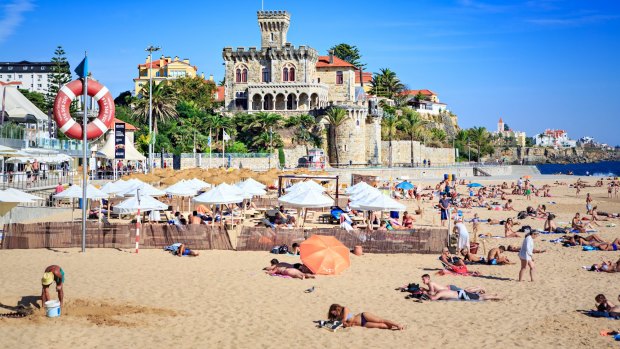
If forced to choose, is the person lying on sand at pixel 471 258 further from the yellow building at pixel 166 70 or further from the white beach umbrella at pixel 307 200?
the yellow building at pixel 166 70

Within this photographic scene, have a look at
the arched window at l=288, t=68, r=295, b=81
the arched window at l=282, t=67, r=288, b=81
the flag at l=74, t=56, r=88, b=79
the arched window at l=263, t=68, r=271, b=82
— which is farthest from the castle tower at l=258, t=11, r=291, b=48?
the flag at l=74, t=56, r=88, b=79

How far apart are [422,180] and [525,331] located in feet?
160

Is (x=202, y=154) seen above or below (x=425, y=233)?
above

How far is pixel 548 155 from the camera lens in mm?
153875

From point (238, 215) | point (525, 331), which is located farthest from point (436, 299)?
point (238, 215)

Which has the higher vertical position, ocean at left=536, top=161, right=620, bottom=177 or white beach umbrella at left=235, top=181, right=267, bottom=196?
ocean at left=536, top=161, right=620, bottom=177

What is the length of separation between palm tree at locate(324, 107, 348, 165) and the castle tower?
964 cm

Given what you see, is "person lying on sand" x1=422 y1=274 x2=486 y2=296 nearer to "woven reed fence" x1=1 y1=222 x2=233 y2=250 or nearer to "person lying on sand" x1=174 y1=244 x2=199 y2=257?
"person lying on sand" x1=174 y1=244 x2=199 y2=257

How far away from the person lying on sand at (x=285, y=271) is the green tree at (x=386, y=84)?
72470 millimetres

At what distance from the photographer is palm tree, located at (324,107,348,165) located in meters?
62.1

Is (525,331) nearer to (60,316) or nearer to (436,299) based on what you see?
(436,299)

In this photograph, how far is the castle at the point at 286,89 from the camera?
6359 cm

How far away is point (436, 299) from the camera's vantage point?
42.1ft

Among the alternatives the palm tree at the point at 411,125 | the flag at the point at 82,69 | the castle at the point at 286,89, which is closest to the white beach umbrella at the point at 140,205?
the flag at the point at 82,69
